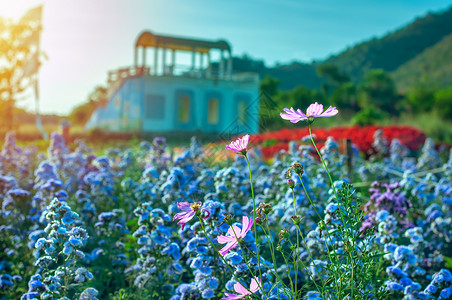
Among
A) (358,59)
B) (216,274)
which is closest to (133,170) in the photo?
(216,274)

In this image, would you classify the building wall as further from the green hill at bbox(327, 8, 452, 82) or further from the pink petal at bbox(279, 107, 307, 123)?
the green hill at bbox(327, 8, 452, 82)

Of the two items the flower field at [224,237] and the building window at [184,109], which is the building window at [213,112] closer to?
the building window at [184,109]

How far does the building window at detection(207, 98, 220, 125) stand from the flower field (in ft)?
62.0

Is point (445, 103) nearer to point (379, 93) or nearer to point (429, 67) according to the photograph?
point (379, 93)

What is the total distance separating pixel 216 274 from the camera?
296 cm

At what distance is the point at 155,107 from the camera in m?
22.9

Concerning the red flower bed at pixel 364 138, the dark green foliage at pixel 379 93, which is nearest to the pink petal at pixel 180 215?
the red flower bed at pixel 364 138

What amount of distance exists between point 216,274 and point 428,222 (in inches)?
94.6

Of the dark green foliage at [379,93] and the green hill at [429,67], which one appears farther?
the green hill at [429,67]

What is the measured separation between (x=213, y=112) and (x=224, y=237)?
2324 cm

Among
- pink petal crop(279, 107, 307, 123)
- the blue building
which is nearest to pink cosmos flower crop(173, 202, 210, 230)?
pink petal crop(279, 107, 307, 123)

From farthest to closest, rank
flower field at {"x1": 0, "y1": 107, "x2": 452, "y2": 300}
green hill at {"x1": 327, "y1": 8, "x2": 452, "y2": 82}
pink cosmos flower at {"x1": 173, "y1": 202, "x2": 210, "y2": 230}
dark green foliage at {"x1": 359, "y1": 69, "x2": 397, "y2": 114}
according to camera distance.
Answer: green hill at {"x1": 327, "y1": 8, "x2": 452, "y2": 82} → dark green foliage at {"x1": 359, "y1": 69, "x2": 397, "y2": 114} → flower field at {"x1": 0, "y1": 107, "x2": 452, "y2": 300} → pink cosmos flower at {"x1": 173, "y1": 202, "x2": 210, "y2": 230}

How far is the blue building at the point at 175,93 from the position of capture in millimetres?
22672

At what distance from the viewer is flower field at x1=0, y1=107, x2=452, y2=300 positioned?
6.52ft
